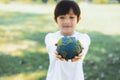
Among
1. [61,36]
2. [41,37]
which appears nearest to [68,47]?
[61,36]

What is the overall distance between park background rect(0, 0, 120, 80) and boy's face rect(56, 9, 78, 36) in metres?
3.16

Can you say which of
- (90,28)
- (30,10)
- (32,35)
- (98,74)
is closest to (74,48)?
(98,74)

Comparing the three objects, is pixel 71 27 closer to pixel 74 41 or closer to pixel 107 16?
pixel 74 41

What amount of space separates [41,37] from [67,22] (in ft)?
17.6

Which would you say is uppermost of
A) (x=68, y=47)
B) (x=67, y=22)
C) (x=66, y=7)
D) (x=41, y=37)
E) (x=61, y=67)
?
(x=66, y=7)

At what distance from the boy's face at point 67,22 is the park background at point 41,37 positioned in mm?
3156

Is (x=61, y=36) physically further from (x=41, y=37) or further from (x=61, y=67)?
(x=41, y=37)

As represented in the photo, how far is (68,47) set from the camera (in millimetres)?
3943

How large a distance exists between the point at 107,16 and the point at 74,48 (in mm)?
7633

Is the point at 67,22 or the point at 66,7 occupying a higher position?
the point at 66,7

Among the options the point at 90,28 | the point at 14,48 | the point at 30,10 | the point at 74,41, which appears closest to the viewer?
the point at 74,41

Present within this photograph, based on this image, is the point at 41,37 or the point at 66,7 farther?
the point at 41,37

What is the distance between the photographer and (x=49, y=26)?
10336 millimetres

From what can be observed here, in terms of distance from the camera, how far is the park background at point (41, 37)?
7359mm
